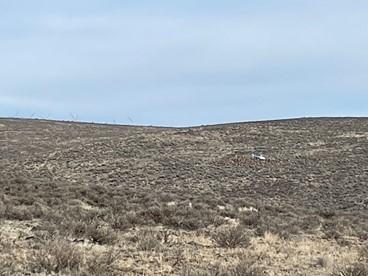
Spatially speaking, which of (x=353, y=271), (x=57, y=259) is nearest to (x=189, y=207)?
(x=353, y=271)

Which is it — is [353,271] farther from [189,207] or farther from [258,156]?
[258,156]

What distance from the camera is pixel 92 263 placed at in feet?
28.5

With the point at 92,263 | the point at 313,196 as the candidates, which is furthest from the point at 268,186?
the point at 92,263

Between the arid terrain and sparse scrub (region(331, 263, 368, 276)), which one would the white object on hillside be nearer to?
the arid terrain

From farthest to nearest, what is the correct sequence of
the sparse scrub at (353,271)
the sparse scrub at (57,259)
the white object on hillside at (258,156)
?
1. the white object on hillside at (258,156)
2. the sparse scrub at (353,271)
3. the sparse scrub at (57,259)

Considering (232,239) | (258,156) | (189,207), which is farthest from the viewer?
(258,156)

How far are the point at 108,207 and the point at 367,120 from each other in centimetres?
4286

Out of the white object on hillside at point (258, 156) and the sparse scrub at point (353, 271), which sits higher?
the white object on hillside at point (258, 156)

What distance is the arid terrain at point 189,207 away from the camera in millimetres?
9758

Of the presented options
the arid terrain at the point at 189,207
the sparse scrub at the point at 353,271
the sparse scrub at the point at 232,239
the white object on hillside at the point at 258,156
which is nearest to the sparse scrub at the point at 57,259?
the arid terrain at the point at 189,207

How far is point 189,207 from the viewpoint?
17844 millimetres

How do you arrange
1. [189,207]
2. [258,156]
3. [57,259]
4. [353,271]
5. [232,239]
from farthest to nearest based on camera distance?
1. [258,156]
2. [189,207]
3. [232,239]
4. [353,271]
5. [57,259]

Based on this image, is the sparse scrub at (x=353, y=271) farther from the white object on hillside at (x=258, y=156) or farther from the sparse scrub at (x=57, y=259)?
the white object on hillside at (x=258, y=156)

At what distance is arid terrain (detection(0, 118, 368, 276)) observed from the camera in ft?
32.0
